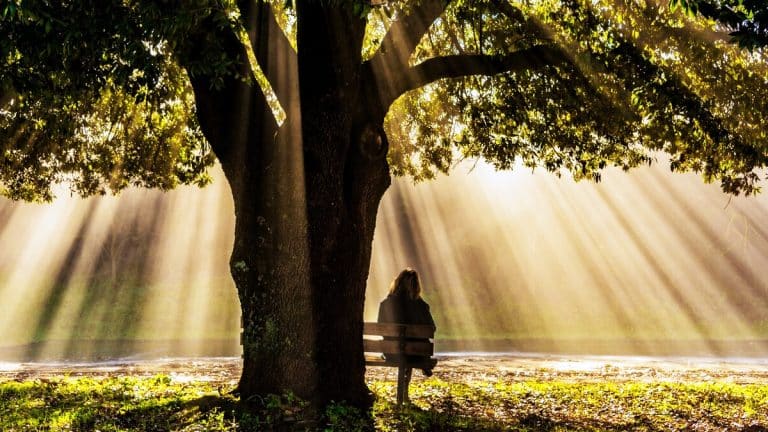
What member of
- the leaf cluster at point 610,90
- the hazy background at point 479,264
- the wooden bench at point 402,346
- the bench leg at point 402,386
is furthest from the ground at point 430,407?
the hazy background at point 479,264

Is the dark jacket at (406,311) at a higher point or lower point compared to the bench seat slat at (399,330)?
higher

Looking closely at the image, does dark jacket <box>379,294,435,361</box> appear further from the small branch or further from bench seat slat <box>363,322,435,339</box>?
the small branch

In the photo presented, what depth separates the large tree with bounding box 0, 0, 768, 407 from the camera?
818 cm

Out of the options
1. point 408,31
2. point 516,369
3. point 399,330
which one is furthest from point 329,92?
point 516,369

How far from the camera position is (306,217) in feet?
32.2

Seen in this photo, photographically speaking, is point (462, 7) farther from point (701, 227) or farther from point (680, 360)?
point (701, 227)

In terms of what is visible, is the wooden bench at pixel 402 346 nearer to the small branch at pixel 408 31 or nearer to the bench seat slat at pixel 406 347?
the bench seat slat at pixel 406 347

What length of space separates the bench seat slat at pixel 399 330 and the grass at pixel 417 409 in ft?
3.22

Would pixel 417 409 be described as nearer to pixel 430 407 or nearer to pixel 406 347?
pixel 430 407

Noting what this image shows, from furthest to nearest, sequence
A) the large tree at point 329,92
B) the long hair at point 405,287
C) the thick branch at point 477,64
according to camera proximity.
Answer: the long hair at point 405,287
the thick branch at point 477,64
the large tree at point 329,92

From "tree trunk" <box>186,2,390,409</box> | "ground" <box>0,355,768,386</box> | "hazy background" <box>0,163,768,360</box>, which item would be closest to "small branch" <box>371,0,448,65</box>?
"tree trunk" <box>186,2,390,409</box>

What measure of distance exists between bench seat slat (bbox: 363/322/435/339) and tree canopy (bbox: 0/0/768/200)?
139 inches

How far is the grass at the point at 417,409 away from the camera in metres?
8.79

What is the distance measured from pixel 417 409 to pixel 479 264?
3856 centimetres
